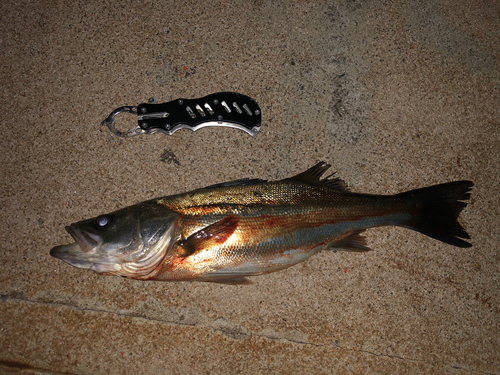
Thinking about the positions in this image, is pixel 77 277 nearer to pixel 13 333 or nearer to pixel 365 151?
pixel 13 333

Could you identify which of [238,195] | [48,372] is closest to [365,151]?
[238,195]

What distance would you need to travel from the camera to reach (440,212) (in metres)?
2.39

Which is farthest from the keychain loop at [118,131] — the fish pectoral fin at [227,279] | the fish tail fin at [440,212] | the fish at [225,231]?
the fish tail fin at [440,212]

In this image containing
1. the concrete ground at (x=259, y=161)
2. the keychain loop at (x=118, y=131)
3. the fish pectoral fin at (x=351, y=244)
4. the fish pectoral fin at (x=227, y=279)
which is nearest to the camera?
the fish pectoral fin at (x=227, y=279)

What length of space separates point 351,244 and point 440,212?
0.77 m

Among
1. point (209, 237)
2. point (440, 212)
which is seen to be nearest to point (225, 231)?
point (209, 237)

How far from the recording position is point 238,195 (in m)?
2.15

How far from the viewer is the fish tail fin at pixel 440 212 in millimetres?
2367

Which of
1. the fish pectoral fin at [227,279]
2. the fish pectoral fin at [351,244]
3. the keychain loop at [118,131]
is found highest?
the keychain loop at [118,131]

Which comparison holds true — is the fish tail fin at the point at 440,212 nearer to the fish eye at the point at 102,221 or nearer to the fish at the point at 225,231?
the fish at the point at 225,231

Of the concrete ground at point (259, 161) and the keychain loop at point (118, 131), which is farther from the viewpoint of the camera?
the keychain loop at point (118, 131)

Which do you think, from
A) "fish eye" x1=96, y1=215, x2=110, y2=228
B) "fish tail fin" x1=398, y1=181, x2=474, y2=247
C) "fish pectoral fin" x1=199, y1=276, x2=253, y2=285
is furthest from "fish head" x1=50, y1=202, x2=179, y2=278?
"fish tail fin" x1=398, y1=181, x2=474, y2=247

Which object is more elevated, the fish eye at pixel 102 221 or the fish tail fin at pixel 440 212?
the fish eye at pixel 102 221

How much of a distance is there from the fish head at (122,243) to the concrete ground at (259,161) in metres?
0.48
